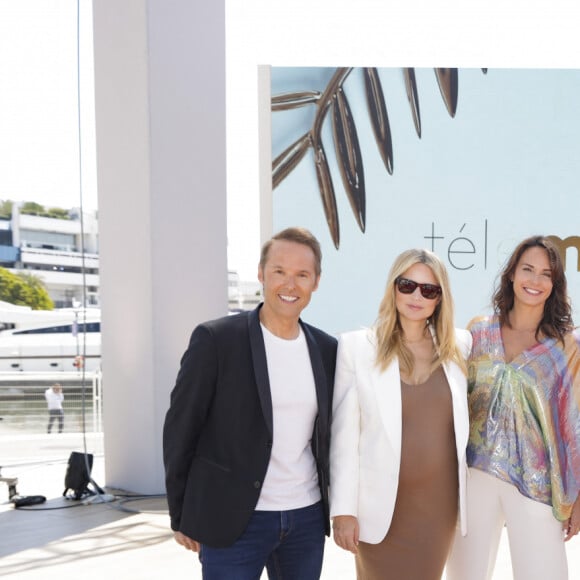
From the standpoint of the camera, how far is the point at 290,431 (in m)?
1.92

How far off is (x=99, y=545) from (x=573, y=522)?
9.81 feet

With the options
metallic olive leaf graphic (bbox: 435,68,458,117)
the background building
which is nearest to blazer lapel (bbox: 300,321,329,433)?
metallic olive leaf graphic (bbox: 435,68,458,117)

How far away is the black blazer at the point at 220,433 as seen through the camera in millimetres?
1869

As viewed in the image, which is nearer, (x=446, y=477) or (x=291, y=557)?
(x=291, y=557)

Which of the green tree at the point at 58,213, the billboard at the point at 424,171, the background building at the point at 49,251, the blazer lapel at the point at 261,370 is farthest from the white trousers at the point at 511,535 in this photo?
the green tree at the point at 58,213

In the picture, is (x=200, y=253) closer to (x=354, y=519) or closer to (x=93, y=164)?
(x=93, y=164)

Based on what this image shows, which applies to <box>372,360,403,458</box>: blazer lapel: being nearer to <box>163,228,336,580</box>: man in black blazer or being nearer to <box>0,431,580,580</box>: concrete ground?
<box>163,228,336,580</box>: man in black blazer

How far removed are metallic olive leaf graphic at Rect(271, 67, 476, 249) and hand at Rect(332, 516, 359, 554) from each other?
18.7ft

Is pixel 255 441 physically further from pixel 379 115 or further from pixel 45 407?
pixel 45 407

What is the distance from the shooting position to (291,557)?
197 centimetres

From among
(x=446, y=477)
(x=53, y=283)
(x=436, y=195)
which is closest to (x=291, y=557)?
(x=446, y=477)

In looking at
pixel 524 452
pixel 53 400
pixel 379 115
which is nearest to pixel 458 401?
pixel 524 452

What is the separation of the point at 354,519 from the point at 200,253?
3.62 m

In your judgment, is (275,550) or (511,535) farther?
(511,535)
